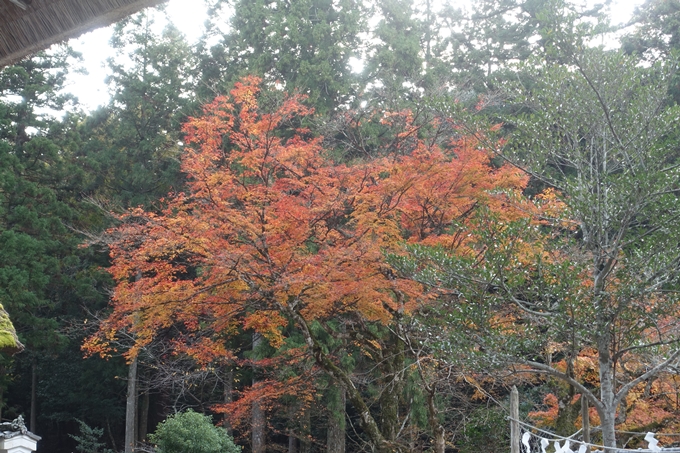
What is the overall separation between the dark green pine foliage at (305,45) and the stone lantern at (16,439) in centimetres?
881

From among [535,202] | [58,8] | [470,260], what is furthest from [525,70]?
[58,8]

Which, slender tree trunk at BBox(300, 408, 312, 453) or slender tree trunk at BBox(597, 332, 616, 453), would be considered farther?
slender tree trunk at BBox(300, 408, 312, 453)

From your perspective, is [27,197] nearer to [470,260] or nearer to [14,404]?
[14,404]

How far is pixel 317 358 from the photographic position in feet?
28.0

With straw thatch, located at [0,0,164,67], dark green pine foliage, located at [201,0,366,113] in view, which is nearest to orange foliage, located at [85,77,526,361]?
dark green pine foliage, located at [201,0,366,113]

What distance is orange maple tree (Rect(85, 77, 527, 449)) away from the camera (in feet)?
27.1

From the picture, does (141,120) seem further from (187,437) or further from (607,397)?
(607,397)

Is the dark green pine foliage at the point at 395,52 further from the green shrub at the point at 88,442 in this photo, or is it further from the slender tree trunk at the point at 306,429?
the green shrub at the point at 88,442

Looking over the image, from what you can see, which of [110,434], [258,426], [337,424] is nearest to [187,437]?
[258,426]

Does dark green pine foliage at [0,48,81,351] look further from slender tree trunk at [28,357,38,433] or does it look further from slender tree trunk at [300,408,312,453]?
slender tree trunk at [300,408,312,453]

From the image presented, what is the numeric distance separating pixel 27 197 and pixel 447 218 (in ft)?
36.0

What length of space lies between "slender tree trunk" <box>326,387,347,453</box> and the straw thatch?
1046 cm

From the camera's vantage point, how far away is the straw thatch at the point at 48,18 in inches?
77.3

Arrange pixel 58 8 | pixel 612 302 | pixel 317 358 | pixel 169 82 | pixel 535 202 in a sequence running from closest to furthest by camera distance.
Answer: pixel 58 8, pixel 612 302, pixel 535 202, pixel 317 358, pixel 169 82
